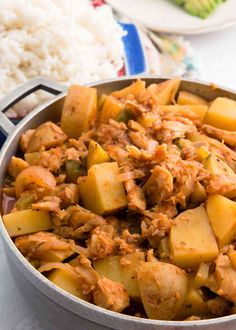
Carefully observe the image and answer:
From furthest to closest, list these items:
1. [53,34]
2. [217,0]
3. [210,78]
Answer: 1. [217,0]
2. [210,78]
3. [53,34]

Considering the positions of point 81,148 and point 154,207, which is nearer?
point 154,207

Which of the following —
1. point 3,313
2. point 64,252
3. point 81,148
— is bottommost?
point 3,313

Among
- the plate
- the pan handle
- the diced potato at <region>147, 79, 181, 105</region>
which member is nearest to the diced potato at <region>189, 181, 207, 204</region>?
the diced potato at <region>147, 79, 181, 105</region>

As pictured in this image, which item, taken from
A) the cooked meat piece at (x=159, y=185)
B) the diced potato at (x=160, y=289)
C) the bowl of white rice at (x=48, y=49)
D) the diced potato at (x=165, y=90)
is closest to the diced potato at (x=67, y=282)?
the diced potato at (x=160, y=289)

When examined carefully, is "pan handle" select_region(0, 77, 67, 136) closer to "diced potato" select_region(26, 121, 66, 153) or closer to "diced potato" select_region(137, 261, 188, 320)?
"diced potato" select_region(26, 121, 66, 153)

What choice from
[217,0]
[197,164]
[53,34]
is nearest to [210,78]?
[217,0]

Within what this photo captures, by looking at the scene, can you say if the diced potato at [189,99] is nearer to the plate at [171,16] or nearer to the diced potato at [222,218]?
the diced potato at [222,218]

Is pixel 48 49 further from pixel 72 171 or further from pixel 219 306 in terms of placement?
pixel 219 306

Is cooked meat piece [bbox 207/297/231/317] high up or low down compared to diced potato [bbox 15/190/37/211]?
down

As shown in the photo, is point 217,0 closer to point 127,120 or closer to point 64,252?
point 127,120
